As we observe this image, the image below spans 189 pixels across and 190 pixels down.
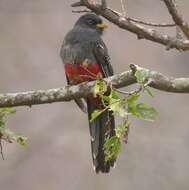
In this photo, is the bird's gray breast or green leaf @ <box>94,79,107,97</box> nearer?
green leaf @ <box>94,79,107,97</box>

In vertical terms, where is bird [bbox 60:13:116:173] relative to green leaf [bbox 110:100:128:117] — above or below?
below

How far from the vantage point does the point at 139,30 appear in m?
5.38

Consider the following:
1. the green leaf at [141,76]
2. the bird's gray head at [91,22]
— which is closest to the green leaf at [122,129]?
the green leaf at [141,76]

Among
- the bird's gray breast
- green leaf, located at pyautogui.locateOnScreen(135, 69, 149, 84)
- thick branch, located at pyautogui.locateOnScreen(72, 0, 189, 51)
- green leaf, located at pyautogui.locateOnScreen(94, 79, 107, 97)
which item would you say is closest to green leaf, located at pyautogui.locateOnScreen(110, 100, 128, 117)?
green leaf, located at pyautogui.locateOnScreen(135, 69, 149, 84)

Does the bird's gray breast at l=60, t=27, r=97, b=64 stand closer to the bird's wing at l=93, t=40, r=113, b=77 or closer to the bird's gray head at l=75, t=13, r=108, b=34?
the bird's wing at l=93, t=40, r=113, b=77

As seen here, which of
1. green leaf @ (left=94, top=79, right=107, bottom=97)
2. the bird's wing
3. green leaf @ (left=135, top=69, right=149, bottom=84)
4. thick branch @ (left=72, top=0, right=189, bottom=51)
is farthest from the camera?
the bird's wing

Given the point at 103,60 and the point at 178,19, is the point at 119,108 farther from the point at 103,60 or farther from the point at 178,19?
the point at 103,60

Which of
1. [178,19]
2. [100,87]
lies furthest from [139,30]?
[100,87]

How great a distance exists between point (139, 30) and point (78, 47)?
1955mm

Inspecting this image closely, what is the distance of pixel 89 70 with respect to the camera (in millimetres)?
7117

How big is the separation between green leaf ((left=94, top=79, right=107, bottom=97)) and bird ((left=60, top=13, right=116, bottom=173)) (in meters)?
1.29

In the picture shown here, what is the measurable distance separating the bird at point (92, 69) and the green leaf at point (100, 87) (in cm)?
129

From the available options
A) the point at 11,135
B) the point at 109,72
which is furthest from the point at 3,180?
the point at 11,135

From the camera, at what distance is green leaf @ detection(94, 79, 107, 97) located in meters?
5.44
